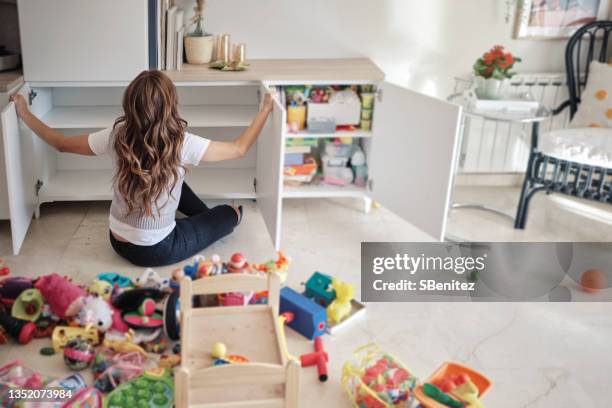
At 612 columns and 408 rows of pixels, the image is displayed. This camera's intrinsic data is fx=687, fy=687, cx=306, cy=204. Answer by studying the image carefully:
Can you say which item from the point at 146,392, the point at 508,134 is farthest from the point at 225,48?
the point at 146,392

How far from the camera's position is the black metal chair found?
9.59 ft

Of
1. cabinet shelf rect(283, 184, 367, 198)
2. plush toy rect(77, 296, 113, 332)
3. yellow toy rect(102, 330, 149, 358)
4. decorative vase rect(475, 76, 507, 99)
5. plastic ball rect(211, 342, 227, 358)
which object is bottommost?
yellow toy rect(102, 330, 149, 358)

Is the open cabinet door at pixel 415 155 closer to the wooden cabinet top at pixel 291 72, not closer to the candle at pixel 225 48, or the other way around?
the wooden cabinet top at pixel 291 72

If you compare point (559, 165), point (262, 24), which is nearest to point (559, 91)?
point (559, 165)

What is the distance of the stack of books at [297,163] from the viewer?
10.2 ft

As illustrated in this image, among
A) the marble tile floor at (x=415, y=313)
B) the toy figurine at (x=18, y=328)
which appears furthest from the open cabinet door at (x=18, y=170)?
the toy figurine at (x=18, y=328)

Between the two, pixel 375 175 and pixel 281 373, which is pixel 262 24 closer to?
pixel 375 175

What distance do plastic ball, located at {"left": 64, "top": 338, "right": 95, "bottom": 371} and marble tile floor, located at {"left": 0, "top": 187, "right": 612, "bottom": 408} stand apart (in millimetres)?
41

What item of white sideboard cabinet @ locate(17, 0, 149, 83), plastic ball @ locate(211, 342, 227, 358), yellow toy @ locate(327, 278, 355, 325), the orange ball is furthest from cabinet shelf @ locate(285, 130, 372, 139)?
plastic ball @ locate(211, 342, 227, 358)

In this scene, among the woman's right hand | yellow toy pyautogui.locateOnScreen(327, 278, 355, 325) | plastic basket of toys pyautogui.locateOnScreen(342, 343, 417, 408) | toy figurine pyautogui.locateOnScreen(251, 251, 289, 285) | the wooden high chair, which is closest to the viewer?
the wooden high chair

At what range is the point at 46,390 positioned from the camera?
1837mm

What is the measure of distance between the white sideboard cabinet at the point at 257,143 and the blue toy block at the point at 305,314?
435 millimetres

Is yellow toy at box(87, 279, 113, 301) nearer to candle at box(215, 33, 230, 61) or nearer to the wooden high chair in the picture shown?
the wooden high chair

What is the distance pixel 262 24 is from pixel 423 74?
826 millimetres
